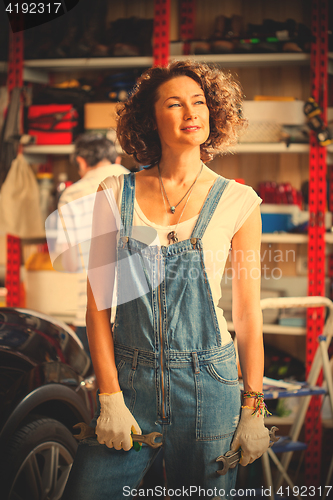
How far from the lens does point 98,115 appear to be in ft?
6.95

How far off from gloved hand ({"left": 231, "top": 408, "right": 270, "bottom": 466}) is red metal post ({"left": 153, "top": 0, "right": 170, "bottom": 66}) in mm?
1578

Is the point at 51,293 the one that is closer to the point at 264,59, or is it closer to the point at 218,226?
the point at 218,226

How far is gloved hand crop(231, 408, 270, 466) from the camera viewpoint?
3.10 feet

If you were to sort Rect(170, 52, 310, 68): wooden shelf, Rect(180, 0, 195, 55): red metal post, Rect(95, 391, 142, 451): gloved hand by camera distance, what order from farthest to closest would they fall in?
1. Rect(180, 0, 195, 55): red metal post
2. Rect(170, 52, 310, 68): wooden shelf
3. Rect(95, 391, 142, 451): gloved hand

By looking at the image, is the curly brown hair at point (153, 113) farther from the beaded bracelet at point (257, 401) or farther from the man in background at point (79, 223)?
the beaded bracelet at point (257, 401)

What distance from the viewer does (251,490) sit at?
1.24 meters

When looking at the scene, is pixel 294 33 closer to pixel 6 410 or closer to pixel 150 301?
pixel 150 301

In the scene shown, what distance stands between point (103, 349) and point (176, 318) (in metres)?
0.18

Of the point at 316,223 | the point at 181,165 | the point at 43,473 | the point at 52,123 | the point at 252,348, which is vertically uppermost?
the point at 52,123

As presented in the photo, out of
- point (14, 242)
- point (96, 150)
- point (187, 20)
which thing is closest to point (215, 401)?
point (96, 150)

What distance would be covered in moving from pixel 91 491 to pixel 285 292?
76cm

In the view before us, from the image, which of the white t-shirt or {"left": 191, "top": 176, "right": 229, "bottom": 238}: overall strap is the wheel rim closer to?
the white t-shirt

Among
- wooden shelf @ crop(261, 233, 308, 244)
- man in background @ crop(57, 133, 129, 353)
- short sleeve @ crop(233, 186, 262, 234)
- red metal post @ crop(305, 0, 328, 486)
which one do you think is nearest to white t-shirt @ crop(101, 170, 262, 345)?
short sleeve @ crop(233, 186, 262, 234)

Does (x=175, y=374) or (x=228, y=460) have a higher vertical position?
(x=175, y=374)
